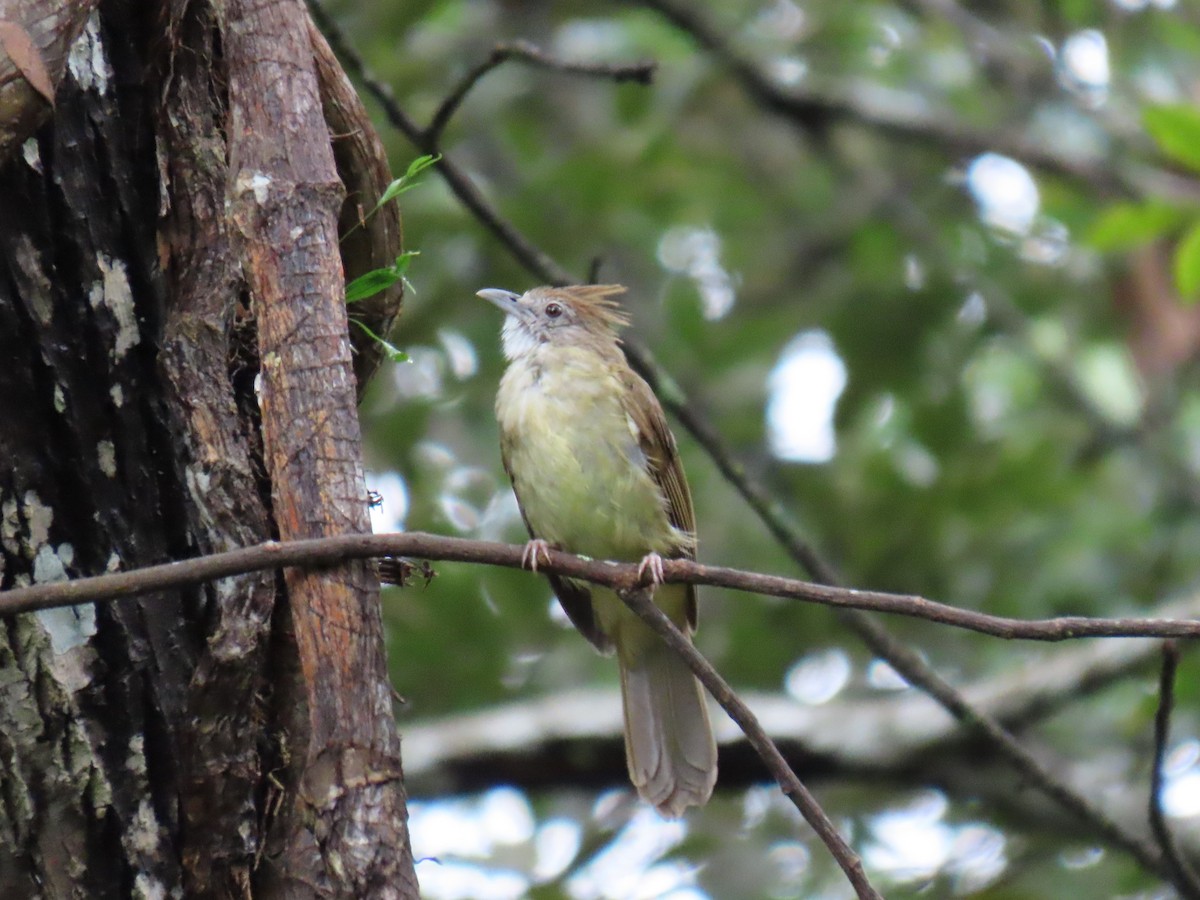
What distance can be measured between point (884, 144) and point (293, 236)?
Result: 20.2ft

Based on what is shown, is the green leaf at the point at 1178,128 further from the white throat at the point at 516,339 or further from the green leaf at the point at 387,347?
the green leaf at the point at 387,347

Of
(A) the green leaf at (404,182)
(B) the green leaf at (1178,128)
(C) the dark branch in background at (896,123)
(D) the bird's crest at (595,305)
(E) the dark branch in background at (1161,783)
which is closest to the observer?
(E) the dark branch in background at (1161,783)

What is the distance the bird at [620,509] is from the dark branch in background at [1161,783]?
135 centimetres

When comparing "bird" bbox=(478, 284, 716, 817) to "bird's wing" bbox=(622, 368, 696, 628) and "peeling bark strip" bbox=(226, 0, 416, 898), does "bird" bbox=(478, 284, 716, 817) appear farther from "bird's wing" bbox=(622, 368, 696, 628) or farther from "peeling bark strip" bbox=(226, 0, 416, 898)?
"peeling bark strip" bbox=(226, 0, 416, 898)

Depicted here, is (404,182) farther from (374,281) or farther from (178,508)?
(178,508)

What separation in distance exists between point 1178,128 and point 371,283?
2.49 meters

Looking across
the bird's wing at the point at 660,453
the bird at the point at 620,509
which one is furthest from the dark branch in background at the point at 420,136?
the bird's wing at the point at 660,453

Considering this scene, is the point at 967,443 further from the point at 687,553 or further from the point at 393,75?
the point at 393,75

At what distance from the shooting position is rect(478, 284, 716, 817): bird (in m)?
4.48

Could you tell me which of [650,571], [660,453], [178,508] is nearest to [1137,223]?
[660,453]

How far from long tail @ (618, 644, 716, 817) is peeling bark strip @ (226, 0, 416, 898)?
6.96 feet

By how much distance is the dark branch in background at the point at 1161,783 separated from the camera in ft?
8.38

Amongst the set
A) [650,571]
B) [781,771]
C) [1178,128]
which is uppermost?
[1178,128]

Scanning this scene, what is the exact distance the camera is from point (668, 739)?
14.7ft
